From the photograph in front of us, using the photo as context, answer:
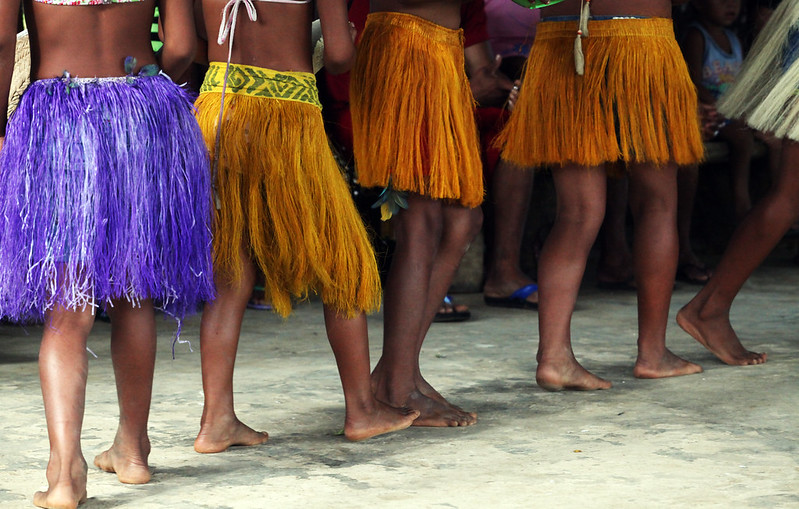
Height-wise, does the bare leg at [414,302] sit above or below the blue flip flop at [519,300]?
above

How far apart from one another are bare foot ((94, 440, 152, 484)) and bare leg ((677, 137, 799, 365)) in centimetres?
191

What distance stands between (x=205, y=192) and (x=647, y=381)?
5.24 ft

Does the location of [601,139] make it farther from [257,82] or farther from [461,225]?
[257,82]

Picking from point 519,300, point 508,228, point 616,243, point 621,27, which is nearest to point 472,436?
point 621,27

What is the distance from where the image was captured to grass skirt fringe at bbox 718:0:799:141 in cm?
339

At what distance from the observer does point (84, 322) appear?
2371mm

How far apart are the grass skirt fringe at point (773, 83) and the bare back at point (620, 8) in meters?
0.42

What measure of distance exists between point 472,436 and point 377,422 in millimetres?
240

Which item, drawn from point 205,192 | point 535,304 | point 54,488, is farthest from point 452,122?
point 535,304

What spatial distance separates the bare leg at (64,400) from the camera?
229 cm

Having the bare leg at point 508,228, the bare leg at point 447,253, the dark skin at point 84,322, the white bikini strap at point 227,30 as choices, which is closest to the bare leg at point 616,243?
the bare leg at point 508,228

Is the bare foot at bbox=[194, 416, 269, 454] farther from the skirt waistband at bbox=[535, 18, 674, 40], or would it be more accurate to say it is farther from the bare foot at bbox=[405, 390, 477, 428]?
the skirt waistband at bbox=[535, 18, 674, 40]

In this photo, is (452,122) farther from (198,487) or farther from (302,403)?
(198,487)

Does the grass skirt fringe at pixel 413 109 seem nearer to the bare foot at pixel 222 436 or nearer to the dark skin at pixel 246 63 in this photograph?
the dark skin at pixel 246 63
